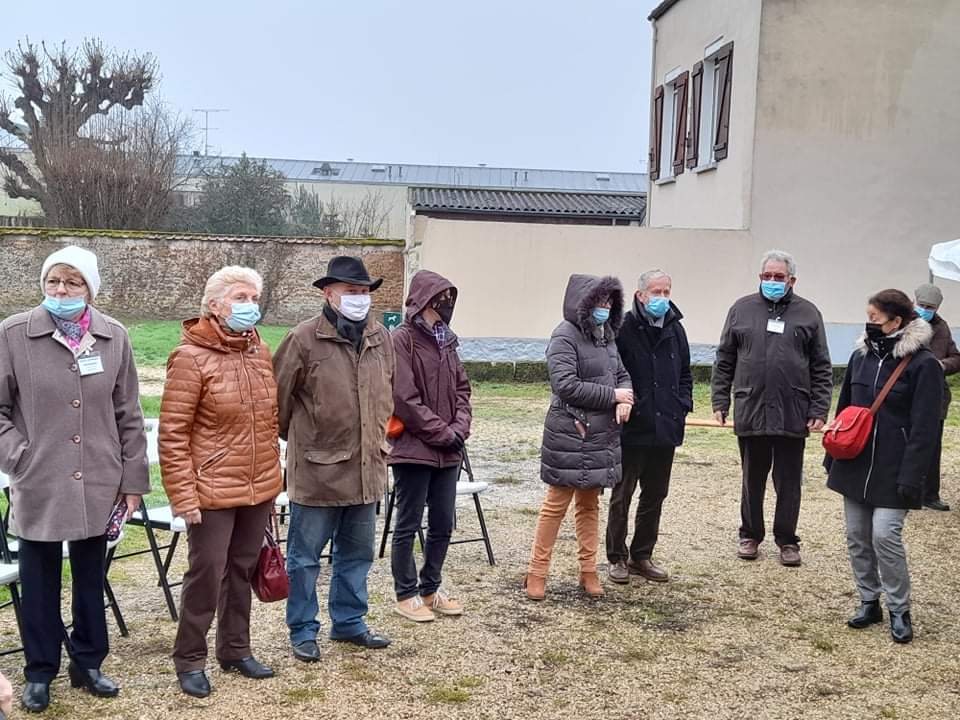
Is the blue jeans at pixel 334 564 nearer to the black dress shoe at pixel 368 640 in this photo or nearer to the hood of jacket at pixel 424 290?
the black dress shoe at pixel 368 640

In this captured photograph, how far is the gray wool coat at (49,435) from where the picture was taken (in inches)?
152

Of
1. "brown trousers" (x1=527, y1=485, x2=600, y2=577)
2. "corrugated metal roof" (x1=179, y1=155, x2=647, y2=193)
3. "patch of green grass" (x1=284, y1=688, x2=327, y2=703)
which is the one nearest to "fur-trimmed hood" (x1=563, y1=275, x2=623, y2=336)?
"brown trousers" (x1=527, y1=485, x2=600, y2=577)

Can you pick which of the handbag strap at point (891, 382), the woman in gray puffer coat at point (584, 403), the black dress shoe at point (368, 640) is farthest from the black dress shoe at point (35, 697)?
the handbag strap at point (891, 382)

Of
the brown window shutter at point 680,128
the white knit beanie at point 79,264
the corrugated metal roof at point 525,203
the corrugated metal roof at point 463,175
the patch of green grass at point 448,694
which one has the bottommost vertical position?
the patch of green grass at point 448,694

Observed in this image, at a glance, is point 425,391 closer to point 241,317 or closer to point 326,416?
point 326,416

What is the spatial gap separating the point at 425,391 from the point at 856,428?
2079mm

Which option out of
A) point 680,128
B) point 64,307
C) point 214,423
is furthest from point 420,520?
point 680,128

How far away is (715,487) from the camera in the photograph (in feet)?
28.9

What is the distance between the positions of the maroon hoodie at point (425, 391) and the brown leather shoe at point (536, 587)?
0.92 m

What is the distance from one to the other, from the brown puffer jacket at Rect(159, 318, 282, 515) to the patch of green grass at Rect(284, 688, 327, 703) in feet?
2.53

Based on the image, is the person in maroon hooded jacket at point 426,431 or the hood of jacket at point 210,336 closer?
the hood of jacket at point 210,336

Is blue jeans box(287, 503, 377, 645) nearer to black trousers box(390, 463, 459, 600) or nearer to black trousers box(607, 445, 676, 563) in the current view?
black trousers box(390, 463, 459, 600)

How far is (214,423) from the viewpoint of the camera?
13.4ft

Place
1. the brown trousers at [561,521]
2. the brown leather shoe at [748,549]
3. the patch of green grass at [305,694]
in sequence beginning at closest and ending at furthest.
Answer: the patch of green grass at [305,694], the brown trousers at [561,521], the brown leather shoe at [748,549]
